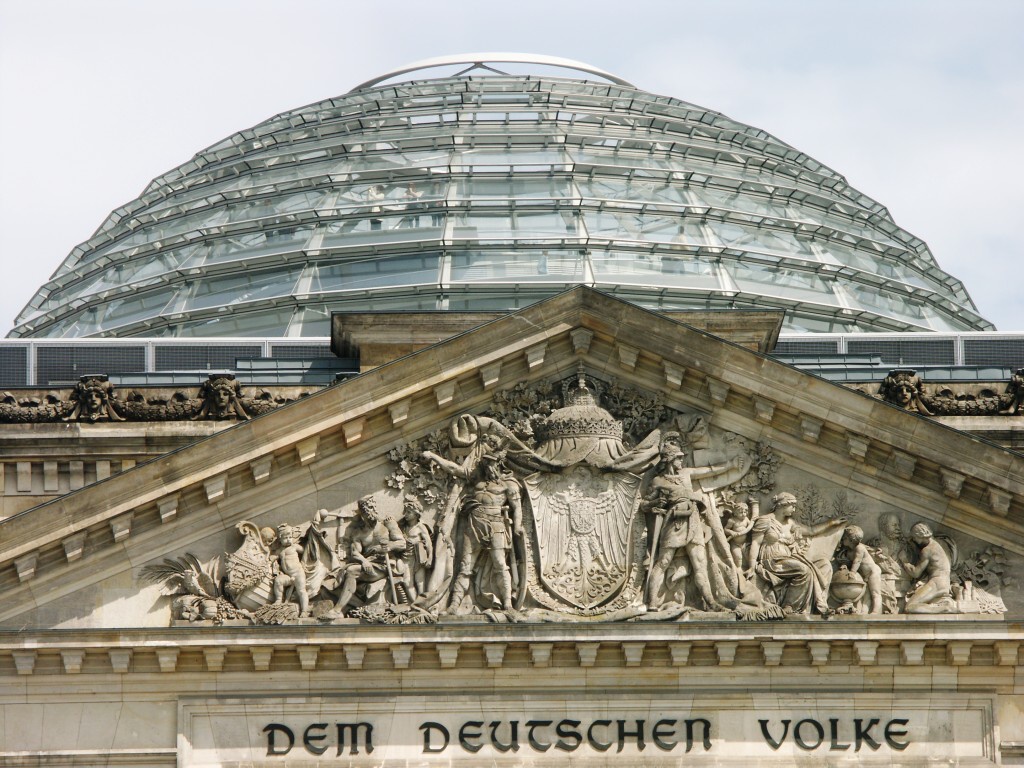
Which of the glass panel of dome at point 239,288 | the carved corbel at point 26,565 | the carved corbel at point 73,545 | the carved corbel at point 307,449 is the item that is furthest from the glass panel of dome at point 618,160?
the carved corbel at point 26,565

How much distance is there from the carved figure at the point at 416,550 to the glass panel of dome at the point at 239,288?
54.5 ft

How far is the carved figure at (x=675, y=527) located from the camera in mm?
30047

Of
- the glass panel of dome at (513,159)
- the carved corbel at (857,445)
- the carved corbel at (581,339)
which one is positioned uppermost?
the glass panel of dome at (513,159)

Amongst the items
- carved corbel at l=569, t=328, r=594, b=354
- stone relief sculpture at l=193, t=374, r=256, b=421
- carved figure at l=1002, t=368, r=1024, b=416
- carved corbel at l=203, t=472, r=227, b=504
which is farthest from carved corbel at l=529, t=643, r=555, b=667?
carved figure at l=1002, t=368, r=1024, b=416

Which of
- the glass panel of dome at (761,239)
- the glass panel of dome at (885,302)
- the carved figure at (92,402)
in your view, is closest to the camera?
the carved figure at (92,402)

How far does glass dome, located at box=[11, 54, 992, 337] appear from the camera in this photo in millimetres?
46625

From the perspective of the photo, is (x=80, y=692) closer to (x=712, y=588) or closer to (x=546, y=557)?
(x=546, y=557)

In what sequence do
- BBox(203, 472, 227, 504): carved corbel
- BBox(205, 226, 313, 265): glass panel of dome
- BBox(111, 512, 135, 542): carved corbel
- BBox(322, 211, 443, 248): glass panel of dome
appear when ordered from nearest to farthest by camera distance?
BBox(111, 512, 135, 542): carved corbel < BBox(203, 472, 227, 504): carved corbel < BBox(322, 211, 443, 248): glass panel of dome < BBox(205, 226, 313, 265): glass panel of dome

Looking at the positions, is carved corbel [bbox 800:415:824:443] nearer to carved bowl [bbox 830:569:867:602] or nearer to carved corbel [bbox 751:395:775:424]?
carved corbel [bbox 751:395:775:424]

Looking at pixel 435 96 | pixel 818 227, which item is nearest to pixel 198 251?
pixel 435 96

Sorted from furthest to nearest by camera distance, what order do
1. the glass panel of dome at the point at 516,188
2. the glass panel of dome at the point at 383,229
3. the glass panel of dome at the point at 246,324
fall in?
the glass panel of dome at the point at 516,188, the glass panel of dome at the point at 383,229, the glass panel of dome at the point at 246,324

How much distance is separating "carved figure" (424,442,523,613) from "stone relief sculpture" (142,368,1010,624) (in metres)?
0.02

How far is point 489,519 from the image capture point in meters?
30.2

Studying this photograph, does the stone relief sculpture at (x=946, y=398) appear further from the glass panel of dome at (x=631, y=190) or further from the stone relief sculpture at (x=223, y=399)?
the glass panel of dome at (x=631, y=190)
